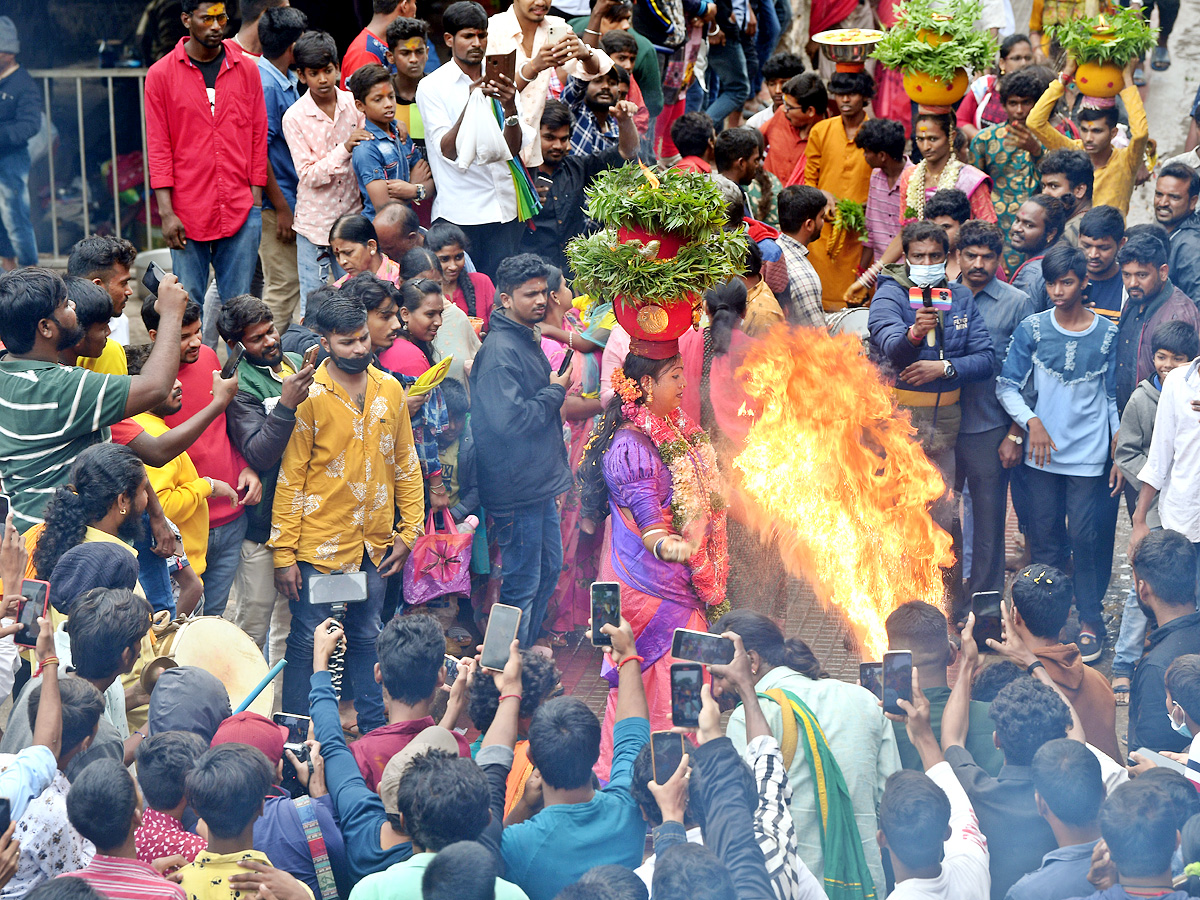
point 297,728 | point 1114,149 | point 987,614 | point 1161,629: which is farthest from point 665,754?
point 1114,149

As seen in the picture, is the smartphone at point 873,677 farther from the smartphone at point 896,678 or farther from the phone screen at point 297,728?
the phone screen at point 297,728

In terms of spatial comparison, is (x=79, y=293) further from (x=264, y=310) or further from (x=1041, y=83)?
(x=1041, y=83)

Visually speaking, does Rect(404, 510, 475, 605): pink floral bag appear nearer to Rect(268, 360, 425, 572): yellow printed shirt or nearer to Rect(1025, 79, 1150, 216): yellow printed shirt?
Rect(268, 360, 425, 572): yellow printed shirt

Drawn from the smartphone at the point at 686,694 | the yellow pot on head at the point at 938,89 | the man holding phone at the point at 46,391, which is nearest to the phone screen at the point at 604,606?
the smartphone at the point at 686,694

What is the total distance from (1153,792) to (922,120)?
6.75 meters

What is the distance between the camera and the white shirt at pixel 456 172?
8711mm

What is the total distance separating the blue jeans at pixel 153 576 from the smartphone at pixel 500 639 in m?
1.85

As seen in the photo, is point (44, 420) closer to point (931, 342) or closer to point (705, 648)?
point (705, 648)

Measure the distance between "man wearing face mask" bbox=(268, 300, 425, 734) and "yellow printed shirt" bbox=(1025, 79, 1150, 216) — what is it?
239 inches

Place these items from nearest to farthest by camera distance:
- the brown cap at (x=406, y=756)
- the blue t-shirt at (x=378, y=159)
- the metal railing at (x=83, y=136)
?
the brown cap at (x=406, y=756) → the blue t-shirt at (x=378, y=159) → the metal railing at (x=83, y=136)

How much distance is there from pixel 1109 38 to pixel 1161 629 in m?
6.02

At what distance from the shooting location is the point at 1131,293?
305 inches

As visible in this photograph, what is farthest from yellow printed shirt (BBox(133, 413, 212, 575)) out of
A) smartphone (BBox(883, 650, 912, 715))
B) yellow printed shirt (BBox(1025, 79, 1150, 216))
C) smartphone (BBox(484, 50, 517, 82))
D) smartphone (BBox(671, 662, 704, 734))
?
yellow printed shirt (BBox(1025, 79, 1150, 216))

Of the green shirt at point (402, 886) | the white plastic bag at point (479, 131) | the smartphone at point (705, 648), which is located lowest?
the green shirt at point (402, 886)
